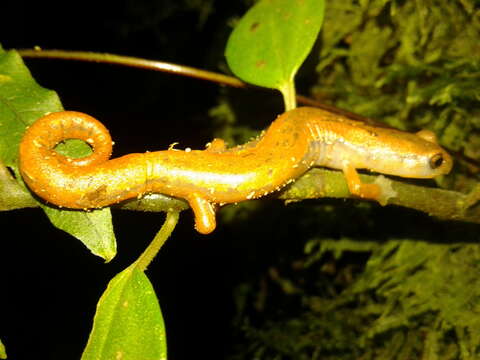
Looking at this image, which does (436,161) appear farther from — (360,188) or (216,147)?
(216,147)

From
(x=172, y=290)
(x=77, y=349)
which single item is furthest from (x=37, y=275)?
(x=172, y=290)

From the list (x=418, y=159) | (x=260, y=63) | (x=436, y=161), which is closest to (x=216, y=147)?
(x=260, y=63)

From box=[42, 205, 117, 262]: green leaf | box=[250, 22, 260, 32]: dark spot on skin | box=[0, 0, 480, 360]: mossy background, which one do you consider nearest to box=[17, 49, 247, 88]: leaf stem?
box=[250, 22, 260, 32]: dark spot on skin

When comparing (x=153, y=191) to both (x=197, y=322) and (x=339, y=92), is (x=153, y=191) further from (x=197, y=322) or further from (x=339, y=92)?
(x=197, y=322)

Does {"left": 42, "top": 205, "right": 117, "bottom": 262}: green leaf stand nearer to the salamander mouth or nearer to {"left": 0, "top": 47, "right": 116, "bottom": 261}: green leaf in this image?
{"left": 0, "top": 47, "right": 116, "bottom": 261}: green leaf

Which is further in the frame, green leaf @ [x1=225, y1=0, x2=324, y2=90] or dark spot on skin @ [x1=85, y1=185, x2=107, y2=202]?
green leaf @ [x1=225, y1=0, x2=324, y2=90]

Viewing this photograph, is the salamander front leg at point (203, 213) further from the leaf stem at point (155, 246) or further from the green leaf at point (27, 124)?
the green leaf at point (27, 124)
